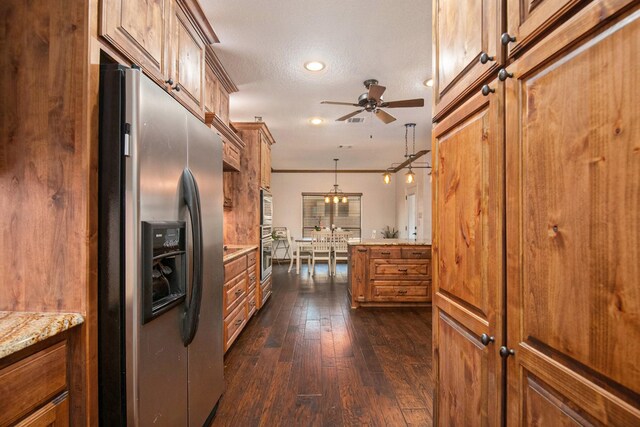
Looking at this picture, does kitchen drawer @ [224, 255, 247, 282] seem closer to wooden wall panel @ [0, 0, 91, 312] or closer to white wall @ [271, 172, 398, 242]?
wooden wall panel @ [0, 0, 91, 312]

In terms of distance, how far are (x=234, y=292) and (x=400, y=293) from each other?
2280 millimetres

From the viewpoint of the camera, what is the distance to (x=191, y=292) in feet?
4.75

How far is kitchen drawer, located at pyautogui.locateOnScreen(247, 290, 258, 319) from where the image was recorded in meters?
3.53

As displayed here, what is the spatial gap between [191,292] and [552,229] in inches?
53.6

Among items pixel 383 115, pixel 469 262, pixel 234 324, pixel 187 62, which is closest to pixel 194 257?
pixel 469 262

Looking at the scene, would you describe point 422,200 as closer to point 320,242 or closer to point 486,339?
point 320,242

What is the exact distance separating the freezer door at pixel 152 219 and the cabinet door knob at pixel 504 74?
1.16 m

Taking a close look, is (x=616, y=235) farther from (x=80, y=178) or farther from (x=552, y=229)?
(x=80, y=178)

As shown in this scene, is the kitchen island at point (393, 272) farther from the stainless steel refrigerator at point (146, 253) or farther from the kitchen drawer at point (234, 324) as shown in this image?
the stainless steel refrigerator at point (146, 253)

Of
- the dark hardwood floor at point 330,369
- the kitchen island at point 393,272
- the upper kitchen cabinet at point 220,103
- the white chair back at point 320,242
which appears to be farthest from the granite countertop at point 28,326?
the white chair back at point 320,242

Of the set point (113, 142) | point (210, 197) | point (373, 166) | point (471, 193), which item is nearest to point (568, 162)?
point (471, 193)

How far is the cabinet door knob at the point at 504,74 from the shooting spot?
892 mm

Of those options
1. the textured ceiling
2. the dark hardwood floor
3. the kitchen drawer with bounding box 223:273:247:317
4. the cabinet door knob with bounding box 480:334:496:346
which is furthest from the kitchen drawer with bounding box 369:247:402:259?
the cabinet door knob with bounding box 480:334:496:346

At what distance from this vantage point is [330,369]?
8.21 ft
